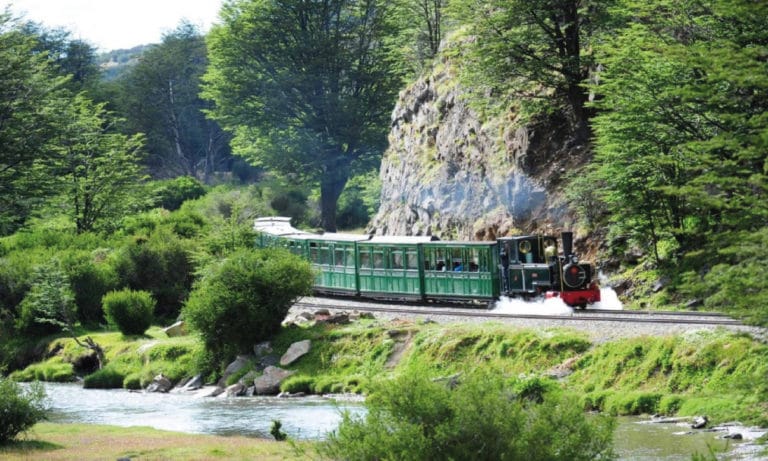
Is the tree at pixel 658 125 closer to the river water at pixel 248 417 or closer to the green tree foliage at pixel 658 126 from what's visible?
the green tree foliage at pixel 658 126

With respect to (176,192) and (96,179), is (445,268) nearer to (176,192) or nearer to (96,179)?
(96,179)

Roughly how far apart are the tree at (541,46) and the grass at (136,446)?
79.0 feet

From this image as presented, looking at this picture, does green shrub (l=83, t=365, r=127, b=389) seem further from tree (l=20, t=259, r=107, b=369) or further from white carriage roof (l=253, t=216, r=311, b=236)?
white carriage roof (l=253, t=216, r=311, b=236)

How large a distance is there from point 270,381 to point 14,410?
11383mm

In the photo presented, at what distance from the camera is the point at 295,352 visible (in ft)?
118

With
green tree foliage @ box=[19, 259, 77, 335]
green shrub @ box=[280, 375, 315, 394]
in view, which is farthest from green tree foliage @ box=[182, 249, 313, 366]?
green tree foliage @ box=[19, 259, 77, 335]

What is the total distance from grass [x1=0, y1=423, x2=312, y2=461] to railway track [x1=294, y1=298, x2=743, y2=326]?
33.7 feet

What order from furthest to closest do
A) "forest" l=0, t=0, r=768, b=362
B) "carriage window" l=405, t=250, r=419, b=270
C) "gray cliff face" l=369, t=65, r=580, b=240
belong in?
"gray cliff face" l=369, t=65, r=580, b=240 < "carriage window" l=405, t=250, r=419, b=270 < "forest" l=0, t=0, r=768, b=362

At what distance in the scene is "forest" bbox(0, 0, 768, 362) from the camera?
21255mm

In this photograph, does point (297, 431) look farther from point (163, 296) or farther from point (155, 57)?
point (155, 57)

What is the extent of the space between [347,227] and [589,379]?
56.8 meters

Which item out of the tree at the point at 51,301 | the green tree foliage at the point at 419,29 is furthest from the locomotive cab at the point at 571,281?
the green tree foliage at the point at 419,29

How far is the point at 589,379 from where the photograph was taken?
2700 cm

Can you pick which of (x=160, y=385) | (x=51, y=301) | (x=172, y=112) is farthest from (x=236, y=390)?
(x=172, y=112)
